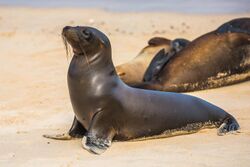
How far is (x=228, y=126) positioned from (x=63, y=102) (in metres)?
2.21

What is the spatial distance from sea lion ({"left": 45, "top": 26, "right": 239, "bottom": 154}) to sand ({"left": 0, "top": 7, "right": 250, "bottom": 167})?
133 mm

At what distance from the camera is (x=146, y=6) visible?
18.9 metres

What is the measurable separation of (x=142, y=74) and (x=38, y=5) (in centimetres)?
1061

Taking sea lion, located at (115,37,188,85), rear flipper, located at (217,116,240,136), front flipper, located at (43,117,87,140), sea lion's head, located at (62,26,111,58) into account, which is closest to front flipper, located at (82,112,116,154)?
front flipper, located at (43,117,87,140)

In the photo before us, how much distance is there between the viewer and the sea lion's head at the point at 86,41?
5949 mm

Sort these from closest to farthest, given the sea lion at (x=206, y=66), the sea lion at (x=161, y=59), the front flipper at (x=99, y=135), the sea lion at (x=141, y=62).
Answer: the front flipper at (x=99, y=135) → the sea lion at (x=206, y=66) → the sea lion at (x=161, y=59) → the sea lion at (x=141, y=62)

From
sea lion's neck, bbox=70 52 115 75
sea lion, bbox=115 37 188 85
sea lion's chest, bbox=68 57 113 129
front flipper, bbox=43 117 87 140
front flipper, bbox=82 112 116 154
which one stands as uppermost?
sea lion's neck, bbox=70 52 115 75

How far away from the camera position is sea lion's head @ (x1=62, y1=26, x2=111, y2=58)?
595cm

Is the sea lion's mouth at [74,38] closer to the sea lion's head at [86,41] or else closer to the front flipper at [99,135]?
the sea lion's head at [86,41]

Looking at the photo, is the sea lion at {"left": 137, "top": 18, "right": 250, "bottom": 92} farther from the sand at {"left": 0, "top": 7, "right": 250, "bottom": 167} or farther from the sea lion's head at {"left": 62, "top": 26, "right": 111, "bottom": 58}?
Answer: the sea lion's head at {"left": 62, "top": 26, "right": 111, "bottom": 58}

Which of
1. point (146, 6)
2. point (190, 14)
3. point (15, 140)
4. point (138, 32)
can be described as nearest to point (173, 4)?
point (146, 6)

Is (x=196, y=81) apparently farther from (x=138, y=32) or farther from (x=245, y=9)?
(x=245, y=9)

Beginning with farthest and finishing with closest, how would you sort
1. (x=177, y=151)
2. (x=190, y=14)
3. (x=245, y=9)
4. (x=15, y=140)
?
1. (x=245, y=9)
2. (x=190, y=14)
3. (x=15, y=140)
4. (x=177, y=151)

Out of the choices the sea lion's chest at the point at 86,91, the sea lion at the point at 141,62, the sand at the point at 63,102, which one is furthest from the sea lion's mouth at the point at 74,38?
the sea lion at the point at 141,62
